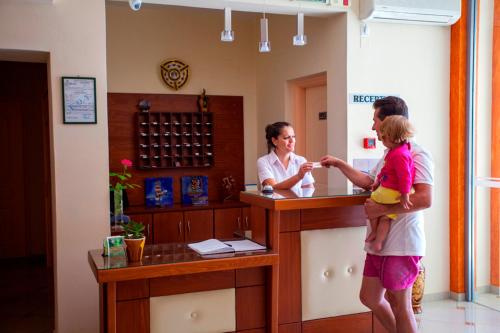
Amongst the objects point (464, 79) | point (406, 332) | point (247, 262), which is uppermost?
point (464, 79)

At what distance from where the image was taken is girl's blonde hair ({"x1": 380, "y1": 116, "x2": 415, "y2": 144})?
109 inches

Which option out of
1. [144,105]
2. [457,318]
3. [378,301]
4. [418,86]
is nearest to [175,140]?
[144,105]

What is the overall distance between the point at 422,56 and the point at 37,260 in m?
5.70

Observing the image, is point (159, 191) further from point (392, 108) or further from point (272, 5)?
point (392, 108)

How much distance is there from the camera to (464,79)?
5.05 metres

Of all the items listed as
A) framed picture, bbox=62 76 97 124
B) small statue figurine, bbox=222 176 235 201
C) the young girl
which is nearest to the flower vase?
framed picture, bbox=62 76 97 124

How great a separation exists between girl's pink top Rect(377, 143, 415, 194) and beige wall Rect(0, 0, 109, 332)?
88.1 inches

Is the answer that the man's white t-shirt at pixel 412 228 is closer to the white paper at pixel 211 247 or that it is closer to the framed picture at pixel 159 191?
the white paper at pixel 211 247

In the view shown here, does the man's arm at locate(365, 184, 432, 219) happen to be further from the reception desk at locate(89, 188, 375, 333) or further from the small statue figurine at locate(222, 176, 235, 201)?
the small statue figurine at locate(222, 176, 235, 201)

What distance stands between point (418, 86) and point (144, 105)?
9.83ft

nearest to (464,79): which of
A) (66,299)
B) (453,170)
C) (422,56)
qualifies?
(422,56)

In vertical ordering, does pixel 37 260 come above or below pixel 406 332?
below

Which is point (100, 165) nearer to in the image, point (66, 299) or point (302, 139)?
point (66, 299)

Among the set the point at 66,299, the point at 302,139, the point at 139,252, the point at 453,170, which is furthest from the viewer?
the point at 302,139
